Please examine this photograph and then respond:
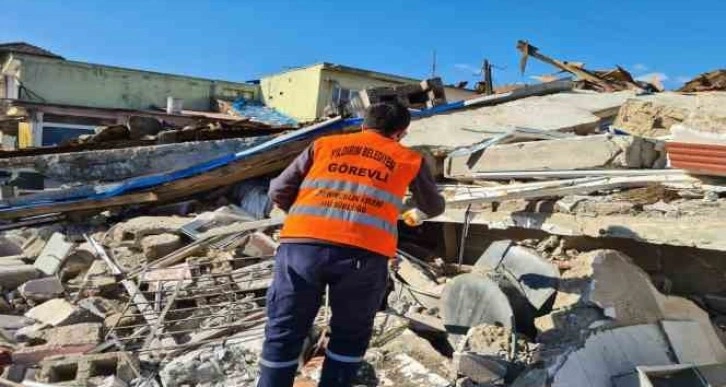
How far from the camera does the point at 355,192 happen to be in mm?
2725

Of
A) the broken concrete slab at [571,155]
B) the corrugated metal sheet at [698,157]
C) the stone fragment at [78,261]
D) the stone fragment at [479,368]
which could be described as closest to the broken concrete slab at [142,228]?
the stone fragment at [78,261]

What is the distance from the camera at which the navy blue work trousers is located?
104 inches

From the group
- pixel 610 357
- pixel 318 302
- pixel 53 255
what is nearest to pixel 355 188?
pixel 318 302

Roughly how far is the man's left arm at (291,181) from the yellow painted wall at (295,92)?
63.0 feet

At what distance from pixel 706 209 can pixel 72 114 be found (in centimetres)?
1807

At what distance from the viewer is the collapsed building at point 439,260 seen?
3322mm

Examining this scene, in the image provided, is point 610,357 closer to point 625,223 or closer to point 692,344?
point 692,344

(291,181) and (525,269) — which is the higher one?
(291,181)

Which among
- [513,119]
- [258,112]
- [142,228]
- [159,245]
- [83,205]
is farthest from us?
[258,112]

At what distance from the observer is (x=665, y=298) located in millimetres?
3574

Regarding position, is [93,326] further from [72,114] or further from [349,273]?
[72,114]

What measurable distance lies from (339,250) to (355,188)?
283 millimetres

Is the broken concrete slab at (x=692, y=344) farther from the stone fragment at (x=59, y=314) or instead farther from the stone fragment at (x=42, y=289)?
the stone fragment at (x=42, y=289)

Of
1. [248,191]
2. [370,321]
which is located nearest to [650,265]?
[370,321]
